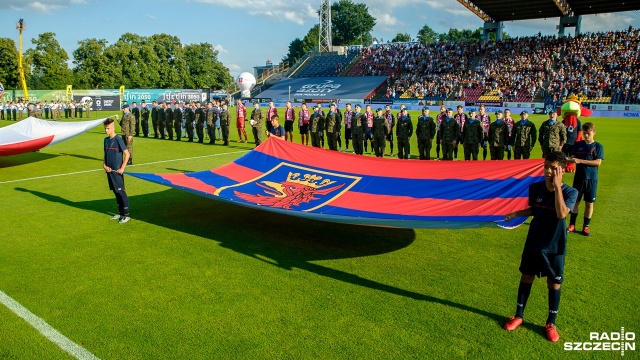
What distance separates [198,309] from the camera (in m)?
4.64

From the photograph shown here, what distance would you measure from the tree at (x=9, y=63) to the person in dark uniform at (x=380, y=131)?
172 ft

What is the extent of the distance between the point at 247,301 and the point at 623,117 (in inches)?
1310

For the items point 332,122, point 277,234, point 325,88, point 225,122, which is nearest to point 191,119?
point 225,122

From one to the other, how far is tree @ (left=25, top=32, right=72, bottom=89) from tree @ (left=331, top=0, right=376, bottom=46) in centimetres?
5812

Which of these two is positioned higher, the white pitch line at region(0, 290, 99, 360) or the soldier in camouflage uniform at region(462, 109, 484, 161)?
the soldier in camouflage uniform at region(462, 109, 484, 161)

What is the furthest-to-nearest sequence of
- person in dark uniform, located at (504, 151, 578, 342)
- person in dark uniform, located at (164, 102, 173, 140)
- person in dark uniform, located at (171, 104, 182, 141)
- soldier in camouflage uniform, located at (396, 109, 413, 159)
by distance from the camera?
person in dark uniform, located at (164, 102, 173, 140)
person in dark uniform, located at (171, 104, 182, 141)
soldier in camouflage uniform, located at (396, 109, 413, 159)
person in dark uniform, located at (504, 151, 578, 342)

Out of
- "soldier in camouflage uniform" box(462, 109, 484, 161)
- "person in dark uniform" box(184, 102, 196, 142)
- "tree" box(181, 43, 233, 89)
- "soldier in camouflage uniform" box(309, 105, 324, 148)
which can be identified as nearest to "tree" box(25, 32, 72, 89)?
"tree" box(181, 43, 233, 89)

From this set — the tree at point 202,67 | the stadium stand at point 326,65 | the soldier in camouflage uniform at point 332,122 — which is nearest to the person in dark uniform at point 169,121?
the soldier in camouflage uniform at point 332,122

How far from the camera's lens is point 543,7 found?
41531 millimetres

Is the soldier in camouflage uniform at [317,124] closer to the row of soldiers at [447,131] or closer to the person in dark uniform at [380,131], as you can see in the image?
the row of soldiers at [447,131]

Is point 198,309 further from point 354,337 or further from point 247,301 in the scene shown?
point 354,337

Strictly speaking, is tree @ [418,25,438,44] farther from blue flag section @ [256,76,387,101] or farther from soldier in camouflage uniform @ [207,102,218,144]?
soldier in camouflage uniform @ [207,102,218,144]

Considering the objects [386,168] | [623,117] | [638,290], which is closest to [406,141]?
[386,168]

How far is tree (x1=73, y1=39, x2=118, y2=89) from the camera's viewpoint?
191 ft
